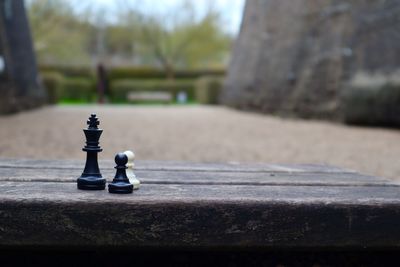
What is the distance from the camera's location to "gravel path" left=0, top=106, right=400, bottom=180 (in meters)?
5.31

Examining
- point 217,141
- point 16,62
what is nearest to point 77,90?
point 16,62

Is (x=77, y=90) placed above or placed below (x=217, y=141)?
above

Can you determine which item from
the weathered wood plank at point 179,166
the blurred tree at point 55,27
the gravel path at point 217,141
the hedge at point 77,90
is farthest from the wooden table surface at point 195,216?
the blurred tree at point 55,27

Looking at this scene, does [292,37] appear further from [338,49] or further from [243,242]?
[243,242]

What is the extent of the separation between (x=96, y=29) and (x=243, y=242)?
3167 centimetres

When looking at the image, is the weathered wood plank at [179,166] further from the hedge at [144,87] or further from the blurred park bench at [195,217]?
the hedge at [144,87]

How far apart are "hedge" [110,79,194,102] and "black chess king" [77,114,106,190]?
20.1m

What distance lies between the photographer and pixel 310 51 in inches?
A: 393

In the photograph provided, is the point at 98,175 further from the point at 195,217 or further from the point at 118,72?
the point at 118,72

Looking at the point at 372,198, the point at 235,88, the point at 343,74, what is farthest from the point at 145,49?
the point at 372,198

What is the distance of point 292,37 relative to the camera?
1067cm

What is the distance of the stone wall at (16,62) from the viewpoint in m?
8.58

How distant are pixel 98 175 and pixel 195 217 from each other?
0.33 meters

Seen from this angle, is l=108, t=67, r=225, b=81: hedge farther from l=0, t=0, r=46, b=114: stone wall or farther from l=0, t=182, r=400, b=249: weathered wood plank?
l=0, t=182, r=400, b=249: weathered wood plank
